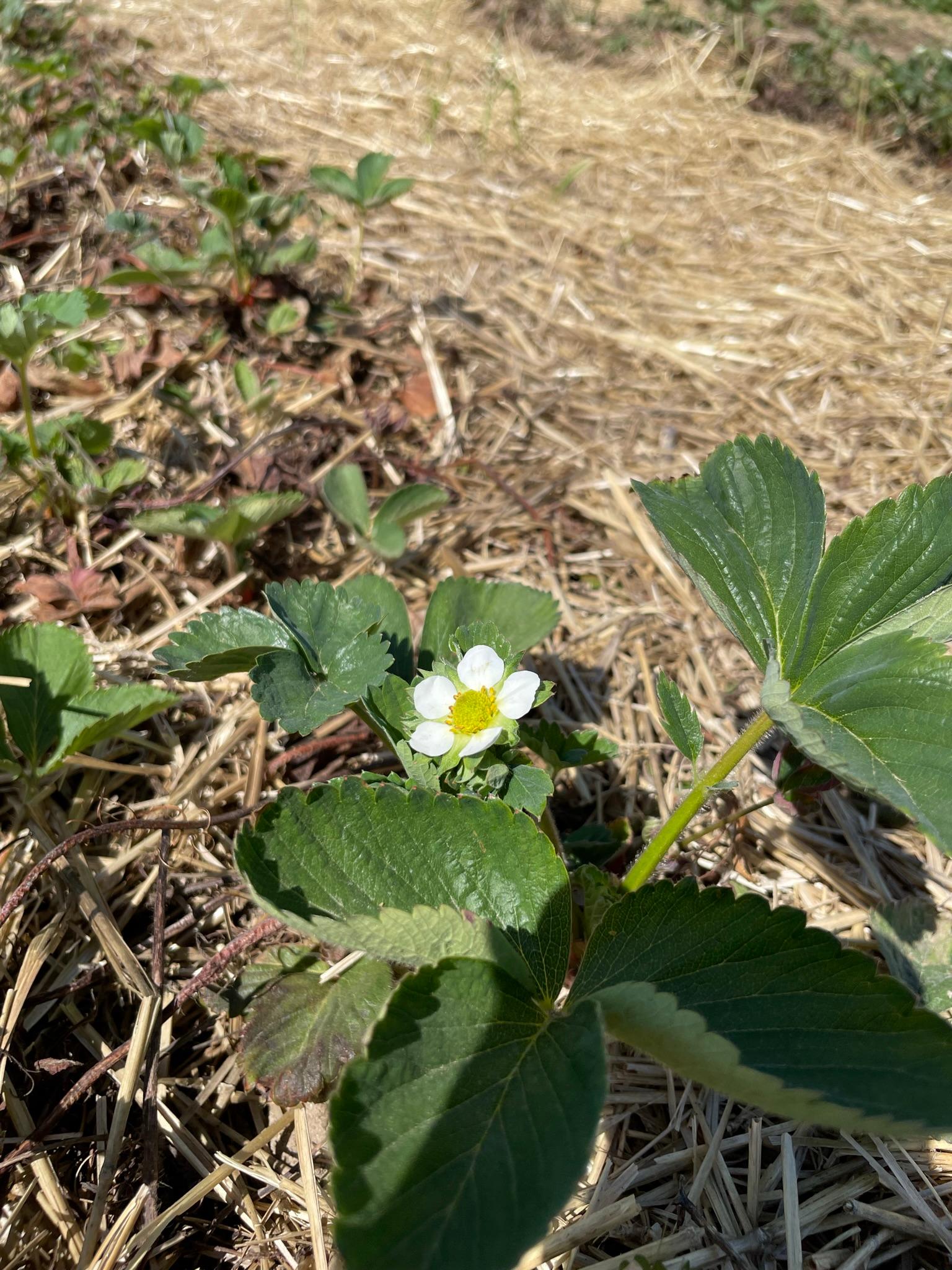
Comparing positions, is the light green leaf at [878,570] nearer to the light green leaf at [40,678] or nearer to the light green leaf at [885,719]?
the light green leaf at [885,719]

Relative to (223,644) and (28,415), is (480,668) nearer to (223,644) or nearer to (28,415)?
(223,644)

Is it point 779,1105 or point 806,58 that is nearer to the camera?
point 779,1105

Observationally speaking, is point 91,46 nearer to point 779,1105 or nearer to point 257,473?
point 257,473

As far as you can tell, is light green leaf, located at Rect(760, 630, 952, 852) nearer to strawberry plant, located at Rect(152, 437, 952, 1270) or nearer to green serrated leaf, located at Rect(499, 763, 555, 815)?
strawberry plant, located at Rect(152, 437, 952, 1270)

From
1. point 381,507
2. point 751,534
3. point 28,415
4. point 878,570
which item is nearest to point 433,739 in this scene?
point 751,534

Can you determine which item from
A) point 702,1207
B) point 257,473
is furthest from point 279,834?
point 257,473

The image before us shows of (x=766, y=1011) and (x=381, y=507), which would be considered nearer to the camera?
(x=766, y=1011)
